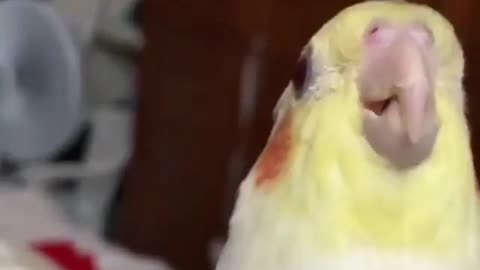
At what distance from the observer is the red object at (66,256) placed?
1.10 meters

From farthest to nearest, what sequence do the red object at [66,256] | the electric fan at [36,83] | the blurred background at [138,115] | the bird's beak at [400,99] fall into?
the electric fan at [36,83]
the blurred background at [138,115]
the red object at [66,256]
the bird's beak at [400,99]

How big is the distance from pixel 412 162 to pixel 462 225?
42mm

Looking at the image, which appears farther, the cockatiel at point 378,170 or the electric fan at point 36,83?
the electric fan at point 36,83

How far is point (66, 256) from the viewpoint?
112 cm

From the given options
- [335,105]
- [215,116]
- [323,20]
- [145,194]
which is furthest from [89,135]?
[335,105]

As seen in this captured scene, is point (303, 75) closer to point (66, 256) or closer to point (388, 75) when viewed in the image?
point (388, 75)

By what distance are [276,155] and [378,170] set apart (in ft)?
0.22

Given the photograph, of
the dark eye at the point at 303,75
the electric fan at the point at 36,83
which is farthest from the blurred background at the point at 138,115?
the dark eye at the point at 303,75

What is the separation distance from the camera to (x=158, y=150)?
1.38 metres

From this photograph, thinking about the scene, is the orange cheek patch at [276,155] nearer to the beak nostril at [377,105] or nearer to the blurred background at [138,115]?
the beak nostril at [377,105]

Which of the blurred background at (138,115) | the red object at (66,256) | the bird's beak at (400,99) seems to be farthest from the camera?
the blurred background at (138,115)

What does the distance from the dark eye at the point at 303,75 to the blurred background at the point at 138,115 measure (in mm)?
462

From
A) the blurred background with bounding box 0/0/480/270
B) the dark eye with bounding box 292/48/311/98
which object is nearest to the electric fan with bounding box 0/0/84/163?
the blurred background with bounding box 0/0/480/270

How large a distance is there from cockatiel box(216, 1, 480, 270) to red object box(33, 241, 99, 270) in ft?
1.66
